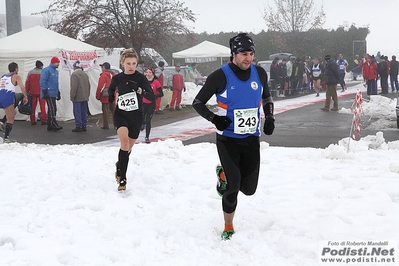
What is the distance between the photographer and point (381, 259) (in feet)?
14.8

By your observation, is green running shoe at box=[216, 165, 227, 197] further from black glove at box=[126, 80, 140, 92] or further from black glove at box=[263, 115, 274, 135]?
black glove at box=[126, 80, 140, 92]

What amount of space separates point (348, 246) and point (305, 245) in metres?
0.39

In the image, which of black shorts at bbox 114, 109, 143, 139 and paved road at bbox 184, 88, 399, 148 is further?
paved road at bbox 184, 88, 399, 148

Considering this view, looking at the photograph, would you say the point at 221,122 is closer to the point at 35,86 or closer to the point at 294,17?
the point at 35,86

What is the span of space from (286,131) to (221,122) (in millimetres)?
9291

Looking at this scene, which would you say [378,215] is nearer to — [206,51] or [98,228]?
[98,228]

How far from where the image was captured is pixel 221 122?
16.4 feet

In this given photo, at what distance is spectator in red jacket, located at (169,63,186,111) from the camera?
779 inches

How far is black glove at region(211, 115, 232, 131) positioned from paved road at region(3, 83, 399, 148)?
21.7 feet

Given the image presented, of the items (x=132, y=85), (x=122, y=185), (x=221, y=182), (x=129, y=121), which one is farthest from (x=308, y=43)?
(x=221, y=182)

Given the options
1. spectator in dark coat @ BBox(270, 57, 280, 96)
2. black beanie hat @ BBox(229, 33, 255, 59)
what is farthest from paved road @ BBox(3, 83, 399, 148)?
spectator in dark coat @ BBox(270, 57, 280, 96)

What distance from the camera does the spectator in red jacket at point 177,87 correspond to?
65.0ft

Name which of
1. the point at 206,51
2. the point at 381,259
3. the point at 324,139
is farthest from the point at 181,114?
the point at 381,259

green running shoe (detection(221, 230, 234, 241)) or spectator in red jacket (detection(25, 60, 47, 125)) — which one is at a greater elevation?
spectator in red jacket (detection(25, 60, 47, 125))
